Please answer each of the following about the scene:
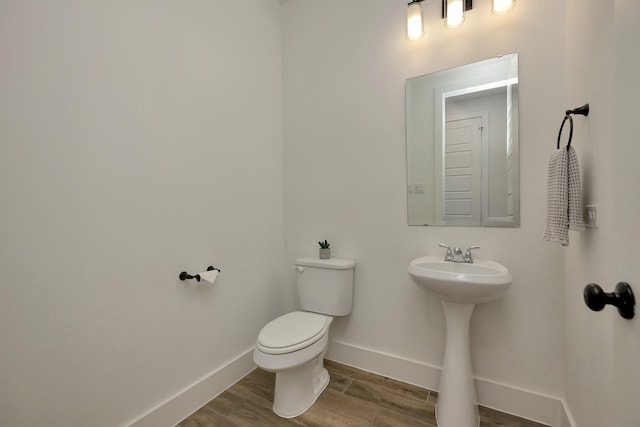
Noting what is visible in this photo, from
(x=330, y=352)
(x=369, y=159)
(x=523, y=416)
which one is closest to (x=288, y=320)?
(x=330, y=352)

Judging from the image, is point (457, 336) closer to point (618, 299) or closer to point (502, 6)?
point (618, 299)

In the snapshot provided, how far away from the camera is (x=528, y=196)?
1348 mm

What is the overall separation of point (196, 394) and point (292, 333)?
638 millimetres

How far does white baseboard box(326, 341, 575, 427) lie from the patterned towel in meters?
0.86

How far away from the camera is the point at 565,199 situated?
1.01 m

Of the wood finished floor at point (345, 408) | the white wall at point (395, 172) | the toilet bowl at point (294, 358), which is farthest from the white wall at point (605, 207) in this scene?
the toilet bowl at point (294, 358)

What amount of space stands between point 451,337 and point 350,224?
866mm

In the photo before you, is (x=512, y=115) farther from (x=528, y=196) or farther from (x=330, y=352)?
(x=330, y=352)

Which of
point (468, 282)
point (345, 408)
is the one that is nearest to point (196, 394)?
point (345, 408)

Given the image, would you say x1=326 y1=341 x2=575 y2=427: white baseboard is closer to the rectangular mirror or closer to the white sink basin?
the white sink basin

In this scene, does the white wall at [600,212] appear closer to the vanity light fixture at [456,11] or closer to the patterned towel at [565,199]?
the patterned towel at [565,199]

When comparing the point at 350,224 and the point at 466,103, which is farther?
the point at 350,224

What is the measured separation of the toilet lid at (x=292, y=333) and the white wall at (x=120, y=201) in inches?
14.8

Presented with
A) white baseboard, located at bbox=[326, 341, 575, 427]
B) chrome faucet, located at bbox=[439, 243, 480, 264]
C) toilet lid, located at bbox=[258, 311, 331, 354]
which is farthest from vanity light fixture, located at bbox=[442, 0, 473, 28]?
white baseboard, located at bbox=[326, 341, 575, 427]
